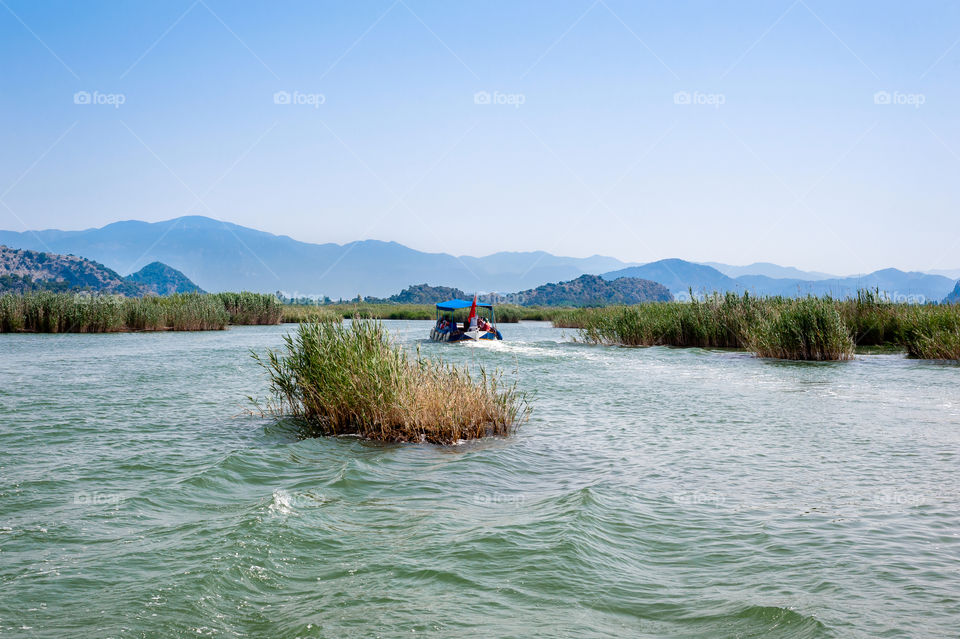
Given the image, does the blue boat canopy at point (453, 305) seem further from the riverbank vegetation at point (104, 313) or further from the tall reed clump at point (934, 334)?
the tall reed clump at point (934, 334)

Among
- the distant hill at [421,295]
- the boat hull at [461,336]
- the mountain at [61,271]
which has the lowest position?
the boat hull at [461,336]

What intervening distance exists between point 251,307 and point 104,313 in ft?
48.4

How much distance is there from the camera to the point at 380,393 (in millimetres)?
10906

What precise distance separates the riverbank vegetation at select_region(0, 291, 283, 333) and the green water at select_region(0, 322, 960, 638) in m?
28.2

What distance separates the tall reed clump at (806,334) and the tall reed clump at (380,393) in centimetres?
1577

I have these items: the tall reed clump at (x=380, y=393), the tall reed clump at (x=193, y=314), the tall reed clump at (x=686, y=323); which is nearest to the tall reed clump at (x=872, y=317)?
the tall reed clump at (x=686, y=323)

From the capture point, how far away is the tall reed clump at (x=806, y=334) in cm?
2338

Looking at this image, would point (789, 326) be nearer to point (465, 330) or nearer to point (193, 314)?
point (465, 330)

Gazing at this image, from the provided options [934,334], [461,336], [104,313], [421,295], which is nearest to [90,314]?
[104,313]

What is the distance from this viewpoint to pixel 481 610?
480 centimetres

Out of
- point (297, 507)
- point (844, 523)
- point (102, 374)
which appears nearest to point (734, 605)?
point (844, 523)

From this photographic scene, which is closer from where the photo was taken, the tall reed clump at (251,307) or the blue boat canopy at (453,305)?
the blue boat canopy at (453,305)

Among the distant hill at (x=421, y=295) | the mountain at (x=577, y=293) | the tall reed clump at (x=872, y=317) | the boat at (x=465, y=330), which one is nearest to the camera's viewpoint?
the tall reed clump at (x=872, y=317)

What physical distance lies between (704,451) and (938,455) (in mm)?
3280
